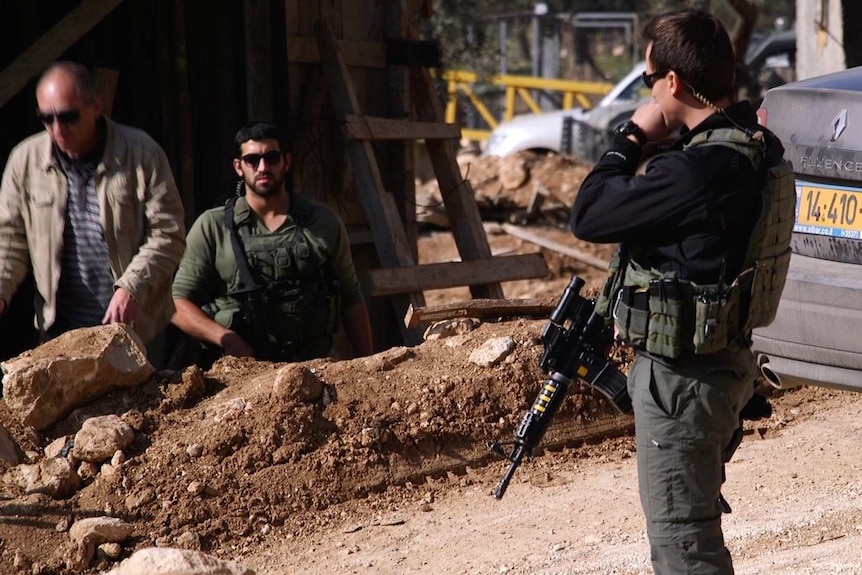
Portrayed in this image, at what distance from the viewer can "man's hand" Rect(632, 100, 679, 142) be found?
3156 millimetres

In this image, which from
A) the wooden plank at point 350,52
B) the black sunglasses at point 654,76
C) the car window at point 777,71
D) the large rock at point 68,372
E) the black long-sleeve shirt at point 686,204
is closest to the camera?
the black long-sleeve shirt at point 686,204

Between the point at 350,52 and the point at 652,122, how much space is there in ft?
15.6

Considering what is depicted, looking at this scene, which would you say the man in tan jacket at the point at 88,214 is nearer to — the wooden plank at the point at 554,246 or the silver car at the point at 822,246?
the silver car at the point at 822,246

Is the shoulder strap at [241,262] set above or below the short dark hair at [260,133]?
below

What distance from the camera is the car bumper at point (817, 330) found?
441 centimetres

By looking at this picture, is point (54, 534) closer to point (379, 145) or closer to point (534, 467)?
point (534, 467)

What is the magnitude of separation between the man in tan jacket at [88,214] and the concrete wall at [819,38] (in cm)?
719

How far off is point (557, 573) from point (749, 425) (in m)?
1.98

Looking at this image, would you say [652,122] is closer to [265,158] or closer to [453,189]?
[265,158]

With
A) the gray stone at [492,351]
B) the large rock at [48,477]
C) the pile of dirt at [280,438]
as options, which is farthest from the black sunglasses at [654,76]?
the large rock at [48,477]

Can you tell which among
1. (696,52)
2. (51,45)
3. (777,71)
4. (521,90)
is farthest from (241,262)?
(521,90)

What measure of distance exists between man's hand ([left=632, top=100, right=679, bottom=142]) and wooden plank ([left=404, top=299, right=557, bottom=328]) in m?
2.82

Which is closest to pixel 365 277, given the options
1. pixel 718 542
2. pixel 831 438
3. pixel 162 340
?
pixel 162 340

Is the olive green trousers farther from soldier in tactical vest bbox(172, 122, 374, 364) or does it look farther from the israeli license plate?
soldier in tactical vest bbox(172, 122, 374, 364)
